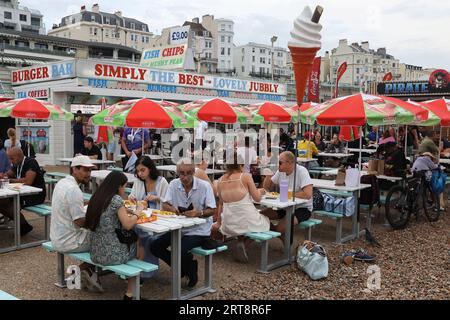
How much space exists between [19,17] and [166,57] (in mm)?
68337

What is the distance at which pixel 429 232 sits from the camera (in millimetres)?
7371

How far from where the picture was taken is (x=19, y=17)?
7731cm

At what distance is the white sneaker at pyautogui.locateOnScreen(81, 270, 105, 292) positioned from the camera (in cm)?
456

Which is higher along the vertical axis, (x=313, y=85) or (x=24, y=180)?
(x=313, y=85)

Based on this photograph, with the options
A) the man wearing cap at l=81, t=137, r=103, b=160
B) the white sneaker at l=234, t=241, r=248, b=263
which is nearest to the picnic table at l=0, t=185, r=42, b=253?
the white sneaker at l=234, t=241, r=248, b=263

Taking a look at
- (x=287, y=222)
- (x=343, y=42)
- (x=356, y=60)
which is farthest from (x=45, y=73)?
(x=343, y=42)

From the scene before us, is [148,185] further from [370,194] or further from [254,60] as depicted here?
[254,60]

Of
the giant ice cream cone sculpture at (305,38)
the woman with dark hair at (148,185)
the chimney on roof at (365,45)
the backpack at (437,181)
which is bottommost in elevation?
the backpack at (437,181)

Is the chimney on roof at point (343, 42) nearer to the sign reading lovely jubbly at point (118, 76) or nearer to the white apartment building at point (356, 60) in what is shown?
the white apartment building at point (356, 60)

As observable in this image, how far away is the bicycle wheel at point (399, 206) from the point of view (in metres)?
7.45

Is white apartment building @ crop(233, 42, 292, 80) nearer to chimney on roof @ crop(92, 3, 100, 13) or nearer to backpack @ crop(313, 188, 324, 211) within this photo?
chimney on roof @ crop(92, 3, 100, 13)

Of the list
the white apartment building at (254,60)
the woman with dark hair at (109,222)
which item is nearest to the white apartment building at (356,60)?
the white apartment building at (254,60)

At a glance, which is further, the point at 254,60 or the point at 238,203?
the point at 254,60

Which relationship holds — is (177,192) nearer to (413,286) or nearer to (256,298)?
(256,298)
